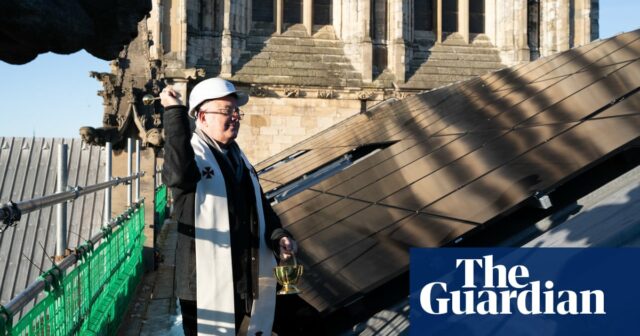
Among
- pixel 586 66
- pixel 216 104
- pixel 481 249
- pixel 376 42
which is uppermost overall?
pixel 376 42

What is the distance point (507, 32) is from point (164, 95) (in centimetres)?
1710

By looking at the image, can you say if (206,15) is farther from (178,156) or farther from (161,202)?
(178,156)

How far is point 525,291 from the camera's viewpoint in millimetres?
3092

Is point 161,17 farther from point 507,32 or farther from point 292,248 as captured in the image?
point 292,248

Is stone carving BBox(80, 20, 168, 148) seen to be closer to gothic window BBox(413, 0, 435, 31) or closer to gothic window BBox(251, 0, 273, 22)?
gothic window BBox(251, 0, 273, 22)

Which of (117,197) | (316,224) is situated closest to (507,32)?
(117,197)

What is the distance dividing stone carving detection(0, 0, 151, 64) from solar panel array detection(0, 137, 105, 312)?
6.46 meters

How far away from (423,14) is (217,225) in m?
16.9

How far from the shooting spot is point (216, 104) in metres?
2.97

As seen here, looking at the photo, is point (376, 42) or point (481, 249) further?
point (376, 42)

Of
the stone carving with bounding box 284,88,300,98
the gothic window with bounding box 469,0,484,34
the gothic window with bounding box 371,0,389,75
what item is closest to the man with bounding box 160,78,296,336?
the stone carving with bounding box 284,88,300,98

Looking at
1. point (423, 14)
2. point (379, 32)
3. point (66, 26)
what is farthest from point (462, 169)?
point (423, 14)

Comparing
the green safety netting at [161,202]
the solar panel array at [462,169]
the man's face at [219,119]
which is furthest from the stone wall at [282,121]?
the man's face at [219,119]

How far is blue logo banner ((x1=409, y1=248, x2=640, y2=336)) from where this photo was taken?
2.92 metres
